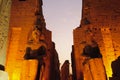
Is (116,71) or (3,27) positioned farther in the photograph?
(116,71)

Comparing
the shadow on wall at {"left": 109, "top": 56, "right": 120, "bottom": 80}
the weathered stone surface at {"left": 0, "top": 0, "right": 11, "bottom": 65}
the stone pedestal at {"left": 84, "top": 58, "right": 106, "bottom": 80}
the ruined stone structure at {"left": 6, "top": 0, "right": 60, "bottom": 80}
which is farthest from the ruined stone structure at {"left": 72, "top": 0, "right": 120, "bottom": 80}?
the weathered stone surface at {"left": 0, "top": 0, "right": 11, "bottom": 65}

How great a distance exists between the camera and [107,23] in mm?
10570

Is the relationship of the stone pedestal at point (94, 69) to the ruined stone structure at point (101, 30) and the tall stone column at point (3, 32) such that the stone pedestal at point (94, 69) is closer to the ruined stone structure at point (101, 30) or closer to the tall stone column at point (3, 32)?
the ruined stone structure at point (101, 30)

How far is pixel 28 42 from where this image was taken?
7.89 meters

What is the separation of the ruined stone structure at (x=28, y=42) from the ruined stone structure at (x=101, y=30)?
3.84 feet

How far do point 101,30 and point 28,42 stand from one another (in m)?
4.00

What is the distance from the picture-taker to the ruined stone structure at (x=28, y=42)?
7761 mm

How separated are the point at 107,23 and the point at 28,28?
12.2ft

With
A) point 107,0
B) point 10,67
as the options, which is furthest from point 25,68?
point 107,0

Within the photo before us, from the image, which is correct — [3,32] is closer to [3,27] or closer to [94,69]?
[3,27]

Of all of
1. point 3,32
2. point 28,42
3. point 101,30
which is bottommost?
point 28,42

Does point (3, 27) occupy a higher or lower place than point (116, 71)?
higher

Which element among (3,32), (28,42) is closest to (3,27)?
(3,32)

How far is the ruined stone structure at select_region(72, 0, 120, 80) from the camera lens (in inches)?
379
